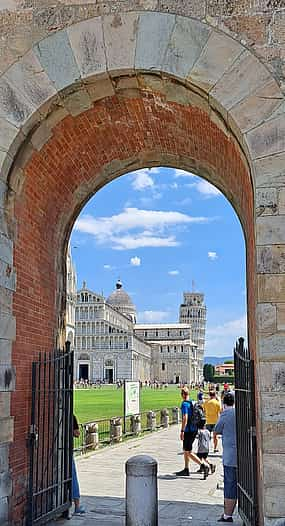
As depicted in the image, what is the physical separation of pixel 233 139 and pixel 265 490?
3.61m

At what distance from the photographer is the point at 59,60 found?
268 inches

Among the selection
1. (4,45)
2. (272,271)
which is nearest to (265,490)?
(272,271)

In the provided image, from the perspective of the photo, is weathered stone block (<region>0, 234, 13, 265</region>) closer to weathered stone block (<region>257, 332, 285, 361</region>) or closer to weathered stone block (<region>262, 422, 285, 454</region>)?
weathered stone block (<region>257, 332, 285, 361</region>)

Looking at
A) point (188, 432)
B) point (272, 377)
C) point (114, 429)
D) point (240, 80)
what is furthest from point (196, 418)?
point (240, 80)

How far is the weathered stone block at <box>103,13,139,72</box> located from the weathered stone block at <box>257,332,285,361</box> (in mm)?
3097

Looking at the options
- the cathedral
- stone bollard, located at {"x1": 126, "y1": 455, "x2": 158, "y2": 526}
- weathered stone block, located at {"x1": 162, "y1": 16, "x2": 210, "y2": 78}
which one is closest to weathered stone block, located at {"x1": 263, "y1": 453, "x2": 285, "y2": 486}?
stone bollard, located at {"x1": 126, "y1": 455, "x2": 158, "y2": 526}

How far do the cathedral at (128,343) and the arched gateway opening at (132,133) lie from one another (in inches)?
4292

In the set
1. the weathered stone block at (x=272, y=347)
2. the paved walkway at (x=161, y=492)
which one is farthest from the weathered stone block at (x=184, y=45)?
the paved walkway at (x=161, y=492)

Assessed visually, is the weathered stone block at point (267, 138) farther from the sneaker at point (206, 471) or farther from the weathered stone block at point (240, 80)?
the sneaker at point (206, 471)

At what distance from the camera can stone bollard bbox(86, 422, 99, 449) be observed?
17.6 meters

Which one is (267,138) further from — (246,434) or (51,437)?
(51,437)

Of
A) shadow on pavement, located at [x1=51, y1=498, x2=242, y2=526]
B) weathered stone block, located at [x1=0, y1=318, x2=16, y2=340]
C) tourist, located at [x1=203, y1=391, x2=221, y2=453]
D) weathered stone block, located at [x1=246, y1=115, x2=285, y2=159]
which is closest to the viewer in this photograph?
weathered stone block, located at [x1=246, y1=115, x2=285, y2=159]

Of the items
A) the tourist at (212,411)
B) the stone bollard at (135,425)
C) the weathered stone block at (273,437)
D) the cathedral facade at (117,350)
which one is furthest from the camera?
the cathedral facade at (117,350)

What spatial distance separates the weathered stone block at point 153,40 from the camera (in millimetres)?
6648
